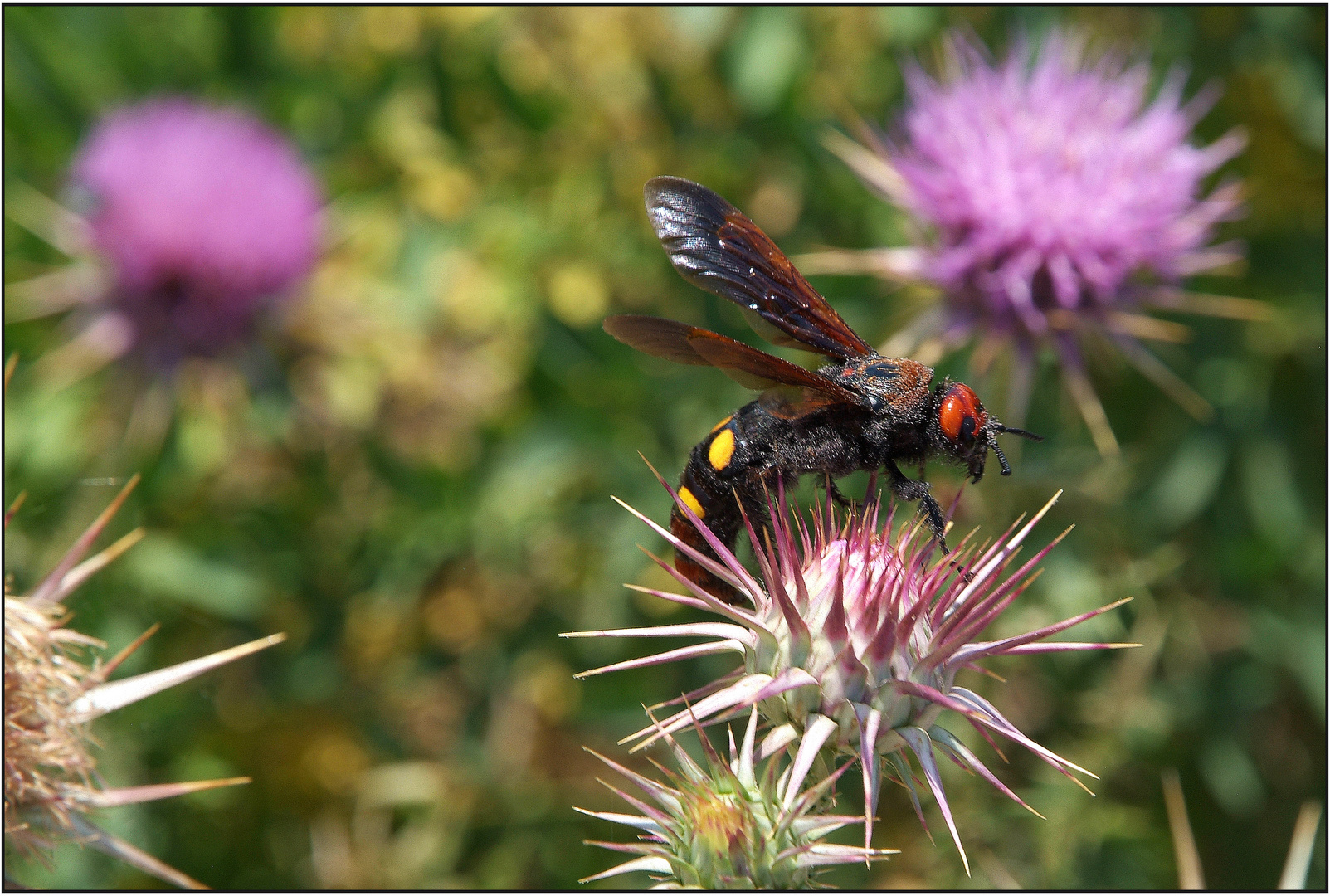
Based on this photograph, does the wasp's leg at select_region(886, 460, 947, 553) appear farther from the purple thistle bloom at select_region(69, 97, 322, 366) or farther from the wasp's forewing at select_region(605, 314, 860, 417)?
the purple thistle bloom at select_region(69, 97, 322, 366)

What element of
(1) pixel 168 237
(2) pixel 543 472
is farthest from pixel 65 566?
(1) pixel 168 237

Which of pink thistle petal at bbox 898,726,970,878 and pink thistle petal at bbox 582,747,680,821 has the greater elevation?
pink thistle petal at bbox 898,726,970,878

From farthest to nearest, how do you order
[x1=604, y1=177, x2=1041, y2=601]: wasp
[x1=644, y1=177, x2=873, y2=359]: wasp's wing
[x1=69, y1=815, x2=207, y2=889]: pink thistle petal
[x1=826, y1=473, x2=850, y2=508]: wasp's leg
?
1. [x1=644, y1=177, x2=873, y2=359]: wasp's wing
2. [x1=826, y1=473, x2=850, y2=508]: wasp's leg
3. [x1=604, y1=177, x2=1041, y2=601]: wasp
4. [x1=69, y1=815, x2=207, y2=889]: pink thistle petal

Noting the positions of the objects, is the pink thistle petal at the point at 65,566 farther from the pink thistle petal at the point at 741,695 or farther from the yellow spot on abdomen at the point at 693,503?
the pink thistle petal at the point at 741,695

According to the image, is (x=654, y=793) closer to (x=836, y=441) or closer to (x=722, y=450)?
(x=722, y=450)

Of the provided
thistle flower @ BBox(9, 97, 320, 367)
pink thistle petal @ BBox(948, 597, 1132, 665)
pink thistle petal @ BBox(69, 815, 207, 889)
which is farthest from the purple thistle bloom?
Answer: pink thistle petal @ BBox(948, 597, 1132, 665)

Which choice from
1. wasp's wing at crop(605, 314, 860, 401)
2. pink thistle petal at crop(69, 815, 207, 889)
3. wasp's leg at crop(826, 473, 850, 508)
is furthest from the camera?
wasp's leg at crop(826, 473, 850, 508)
